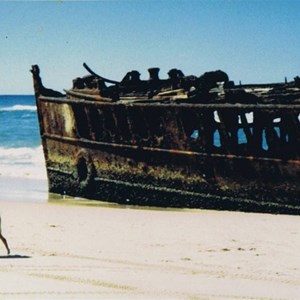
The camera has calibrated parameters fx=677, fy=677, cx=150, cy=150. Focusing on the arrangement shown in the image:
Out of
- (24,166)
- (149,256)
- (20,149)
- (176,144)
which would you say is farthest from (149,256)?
(20,149)

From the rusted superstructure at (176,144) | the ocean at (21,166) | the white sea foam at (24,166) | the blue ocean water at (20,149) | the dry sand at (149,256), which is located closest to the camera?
the dry sand at (149,256)

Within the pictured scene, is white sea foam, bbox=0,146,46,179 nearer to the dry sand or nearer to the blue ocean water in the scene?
the blue ocean water

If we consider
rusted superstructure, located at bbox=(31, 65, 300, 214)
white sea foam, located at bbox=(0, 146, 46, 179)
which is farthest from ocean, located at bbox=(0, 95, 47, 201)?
rusted superstructure, located at bbox=(31, 65, 300, 214)

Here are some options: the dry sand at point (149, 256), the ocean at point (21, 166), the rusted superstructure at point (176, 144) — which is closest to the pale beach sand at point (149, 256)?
the dry sand at point (149, 256)

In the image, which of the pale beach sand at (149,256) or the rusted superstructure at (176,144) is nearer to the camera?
the pale beach sand at (149,256)

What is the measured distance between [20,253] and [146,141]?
580cm

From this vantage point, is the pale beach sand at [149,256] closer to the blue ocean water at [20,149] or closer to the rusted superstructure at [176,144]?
the rusted superstructure at [176,144]

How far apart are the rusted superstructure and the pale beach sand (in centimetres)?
68

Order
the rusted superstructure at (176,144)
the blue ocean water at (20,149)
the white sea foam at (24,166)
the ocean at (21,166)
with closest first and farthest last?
the rusted superstructure at (176,144), the ocean at (21,166), the white sea foam at (24,166), the blue ocean water at (20,149)

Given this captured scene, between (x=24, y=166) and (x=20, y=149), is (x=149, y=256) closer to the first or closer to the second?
(x=24, y=166)

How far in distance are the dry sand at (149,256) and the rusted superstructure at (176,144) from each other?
2.37ft

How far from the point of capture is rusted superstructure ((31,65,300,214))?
9.59 meters

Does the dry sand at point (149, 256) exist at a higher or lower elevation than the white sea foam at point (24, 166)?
higher

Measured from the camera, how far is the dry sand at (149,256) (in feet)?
14.5
